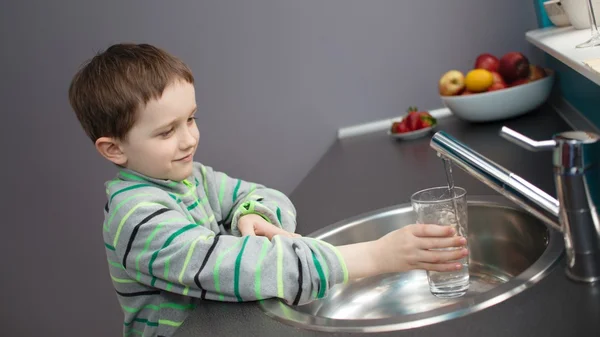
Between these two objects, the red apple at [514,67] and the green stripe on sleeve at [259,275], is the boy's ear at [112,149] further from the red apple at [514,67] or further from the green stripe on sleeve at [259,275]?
the red apple at [514,67]

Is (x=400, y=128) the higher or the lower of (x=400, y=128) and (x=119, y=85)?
the lower

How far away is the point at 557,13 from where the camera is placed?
1647mm

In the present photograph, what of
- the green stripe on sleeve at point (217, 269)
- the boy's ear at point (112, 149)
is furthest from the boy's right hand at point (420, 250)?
the boy's ear at point (112, 149)

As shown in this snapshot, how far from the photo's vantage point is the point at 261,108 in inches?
88.4

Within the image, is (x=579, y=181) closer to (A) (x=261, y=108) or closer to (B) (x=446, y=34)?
(B) (x=446, y=34)

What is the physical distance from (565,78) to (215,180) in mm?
990

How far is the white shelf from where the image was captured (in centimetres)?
107

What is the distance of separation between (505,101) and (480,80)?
93mm

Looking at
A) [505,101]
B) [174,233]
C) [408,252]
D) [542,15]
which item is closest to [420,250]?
[408,252]

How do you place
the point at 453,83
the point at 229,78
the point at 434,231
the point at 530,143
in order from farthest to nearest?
the point at 229,78, the point at 453,83, the point at 434,231, the point at 530,143

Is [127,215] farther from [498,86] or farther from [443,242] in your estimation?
[498,86]

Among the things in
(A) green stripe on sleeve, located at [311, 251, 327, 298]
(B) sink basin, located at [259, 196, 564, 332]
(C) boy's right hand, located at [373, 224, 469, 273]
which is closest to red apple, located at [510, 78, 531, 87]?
(B) sink basin, located at [259, 196, 564, 332]

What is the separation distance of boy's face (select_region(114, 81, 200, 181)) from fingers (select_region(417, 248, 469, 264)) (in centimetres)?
44

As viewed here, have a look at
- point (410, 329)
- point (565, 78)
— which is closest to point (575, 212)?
point (410, 329)
